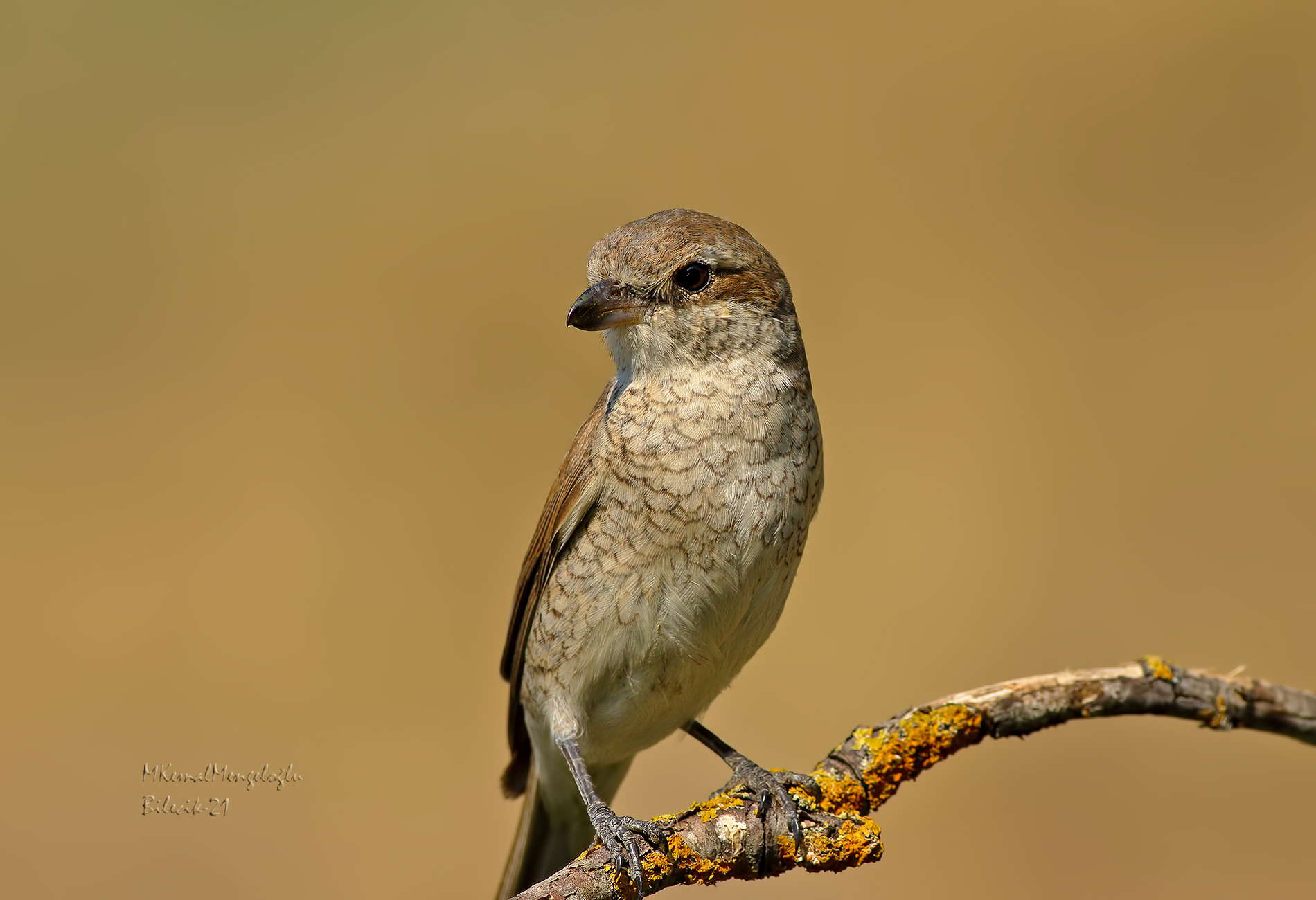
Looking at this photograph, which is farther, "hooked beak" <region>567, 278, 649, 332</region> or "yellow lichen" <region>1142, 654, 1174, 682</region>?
"yellow lichen" <region>1142, 654, 1174, 682</region>

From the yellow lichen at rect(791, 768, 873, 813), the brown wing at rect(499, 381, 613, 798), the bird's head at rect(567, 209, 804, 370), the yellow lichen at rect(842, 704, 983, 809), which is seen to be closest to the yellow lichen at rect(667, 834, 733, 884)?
the yellow lichen at rect(791, 768, 873, 813)

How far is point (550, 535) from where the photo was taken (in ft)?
11.5

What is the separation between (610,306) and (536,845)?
2178mm

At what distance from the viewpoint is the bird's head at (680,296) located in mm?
3289

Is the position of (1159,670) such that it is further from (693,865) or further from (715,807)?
(693,865)

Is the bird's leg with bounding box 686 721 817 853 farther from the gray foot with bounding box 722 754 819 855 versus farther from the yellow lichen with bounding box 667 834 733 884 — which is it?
the yellow lichen with bounding box 667 834 733 884

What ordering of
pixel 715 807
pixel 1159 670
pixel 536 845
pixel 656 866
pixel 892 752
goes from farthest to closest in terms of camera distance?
pixel 536 845 → pixel 1159 670 → pixel 892 752 → pixel 715 807 → pixel 656 866

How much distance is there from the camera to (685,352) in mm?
3328

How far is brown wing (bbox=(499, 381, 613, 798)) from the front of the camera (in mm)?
3404

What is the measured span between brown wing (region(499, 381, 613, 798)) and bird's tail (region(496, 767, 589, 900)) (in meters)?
0.25

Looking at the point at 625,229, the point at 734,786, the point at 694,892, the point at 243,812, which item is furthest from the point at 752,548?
the point at 243,812

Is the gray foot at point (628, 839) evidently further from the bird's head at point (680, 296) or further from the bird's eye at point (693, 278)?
the bird's eye at point (693, 278)

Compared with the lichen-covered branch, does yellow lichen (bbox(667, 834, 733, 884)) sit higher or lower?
lower

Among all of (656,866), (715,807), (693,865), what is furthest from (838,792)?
(656,866)
